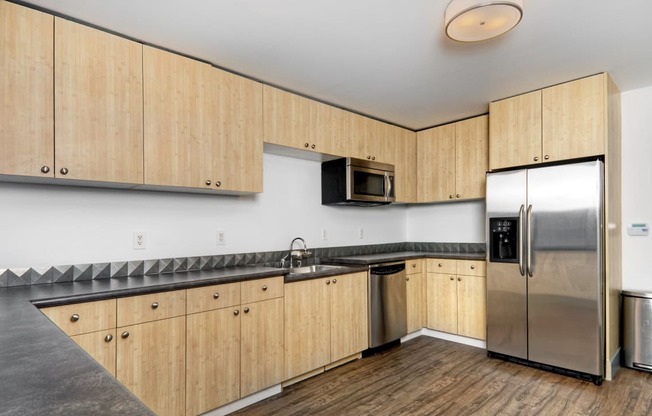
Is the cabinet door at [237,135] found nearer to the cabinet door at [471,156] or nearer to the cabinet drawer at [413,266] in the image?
the cabinet drawer at [413,266]

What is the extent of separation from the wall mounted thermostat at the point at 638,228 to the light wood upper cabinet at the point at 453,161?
1301mm

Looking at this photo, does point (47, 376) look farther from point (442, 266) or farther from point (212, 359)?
point (442, 266)

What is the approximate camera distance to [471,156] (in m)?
3.97

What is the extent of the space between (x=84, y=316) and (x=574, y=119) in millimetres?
3717

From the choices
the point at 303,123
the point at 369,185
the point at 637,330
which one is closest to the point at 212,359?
the point at 303,123

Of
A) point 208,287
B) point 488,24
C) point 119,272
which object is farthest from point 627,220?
point 119,272

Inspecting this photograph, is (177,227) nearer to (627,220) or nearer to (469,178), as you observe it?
(469,178)

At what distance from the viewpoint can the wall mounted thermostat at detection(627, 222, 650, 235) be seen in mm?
3213

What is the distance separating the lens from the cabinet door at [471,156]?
3877mm

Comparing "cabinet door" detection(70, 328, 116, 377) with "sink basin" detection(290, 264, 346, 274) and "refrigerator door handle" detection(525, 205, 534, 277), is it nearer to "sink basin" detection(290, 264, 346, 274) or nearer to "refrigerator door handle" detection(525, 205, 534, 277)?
"sink basin" detection(290, 264, 346, 274)

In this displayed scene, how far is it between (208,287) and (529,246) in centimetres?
265

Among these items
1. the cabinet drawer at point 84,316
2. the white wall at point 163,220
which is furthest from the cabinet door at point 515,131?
the cabinet drawer at point 84,316

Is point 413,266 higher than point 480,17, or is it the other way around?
point 480,17

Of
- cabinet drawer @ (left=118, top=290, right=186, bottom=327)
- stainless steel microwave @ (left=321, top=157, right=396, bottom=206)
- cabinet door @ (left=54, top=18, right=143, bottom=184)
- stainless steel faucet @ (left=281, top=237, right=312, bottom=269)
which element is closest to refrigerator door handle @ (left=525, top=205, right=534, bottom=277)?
stainless steel microwave @ (left=321, top=157, right=396, bottom=206)
